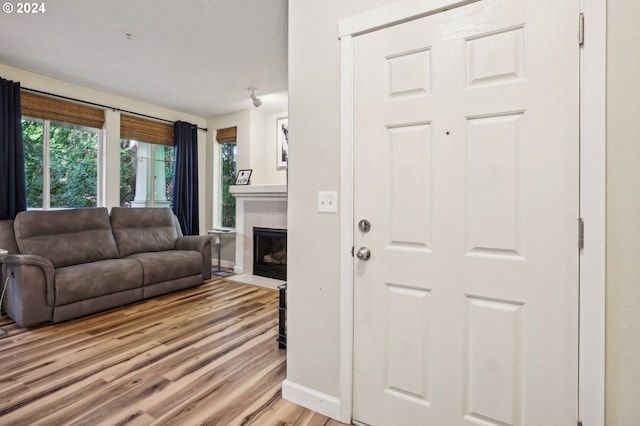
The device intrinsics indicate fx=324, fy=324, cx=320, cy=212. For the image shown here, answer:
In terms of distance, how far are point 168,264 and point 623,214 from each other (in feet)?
12.7

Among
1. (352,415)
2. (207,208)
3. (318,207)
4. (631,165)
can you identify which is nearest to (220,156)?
(207,208)

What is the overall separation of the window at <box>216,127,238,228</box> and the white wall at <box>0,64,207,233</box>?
72cm

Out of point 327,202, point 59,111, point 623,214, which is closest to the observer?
point 623,214

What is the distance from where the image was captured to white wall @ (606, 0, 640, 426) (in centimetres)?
107

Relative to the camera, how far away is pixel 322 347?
5.48 feet

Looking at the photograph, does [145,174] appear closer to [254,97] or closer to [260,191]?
[260,191]

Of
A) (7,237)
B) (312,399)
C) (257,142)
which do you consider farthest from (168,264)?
(312,399)

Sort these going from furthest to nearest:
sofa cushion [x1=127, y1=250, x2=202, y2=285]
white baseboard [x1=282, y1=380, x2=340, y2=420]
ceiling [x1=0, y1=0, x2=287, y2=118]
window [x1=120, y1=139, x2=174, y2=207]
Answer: window [x1=120, y1=139, x2=174, y2=207] → sofa cushion [x1=127, y1=250, x2=202, y2=285] → ceiling [x1=0, y1=0, x2=287, y2=118] → white baseboard [x1=282, y1=380, x2=340, y2=420]

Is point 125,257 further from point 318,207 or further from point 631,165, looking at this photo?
point 631,165

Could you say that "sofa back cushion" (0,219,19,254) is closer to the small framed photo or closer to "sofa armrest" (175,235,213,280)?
"sofa armrest" (175,235,213,280)

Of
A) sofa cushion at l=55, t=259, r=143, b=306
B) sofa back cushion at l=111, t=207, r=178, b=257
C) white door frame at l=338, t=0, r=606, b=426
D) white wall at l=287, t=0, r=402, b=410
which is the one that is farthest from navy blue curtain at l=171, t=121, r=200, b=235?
white door frame at l=338, t=0, r=606, b=426

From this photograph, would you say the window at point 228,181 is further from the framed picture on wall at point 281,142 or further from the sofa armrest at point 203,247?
the sofa armrest at point 203,247

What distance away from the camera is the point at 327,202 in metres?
1.65

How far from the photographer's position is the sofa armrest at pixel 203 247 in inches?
166
